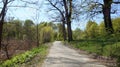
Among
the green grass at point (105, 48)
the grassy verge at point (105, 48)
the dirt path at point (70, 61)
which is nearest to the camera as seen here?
the dirt path at point (70, 61)

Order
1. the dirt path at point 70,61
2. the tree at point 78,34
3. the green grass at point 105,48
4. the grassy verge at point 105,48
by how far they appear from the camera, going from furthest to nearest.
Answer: the tree at point 78,34 < the green grass at point 105,48 < the grassy verge at point 105,48 < the dirt path at point 70,61

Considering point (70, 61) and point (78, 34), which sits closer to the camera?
point (70, 61)

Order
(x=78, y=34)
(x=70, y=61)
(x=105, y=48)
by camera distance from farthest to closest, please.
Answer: (x=78, y=34) → (x=105, y=48) → (x=70, y=61)

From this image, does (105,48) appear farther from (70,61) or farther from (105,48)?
(70,61)

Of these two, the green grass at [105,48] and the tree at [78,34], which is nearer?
the green grass at [105,48]

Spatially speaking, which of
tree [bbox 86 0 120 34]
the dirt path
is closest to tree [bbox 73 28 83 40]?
tree [bbox 86 0 120 34]

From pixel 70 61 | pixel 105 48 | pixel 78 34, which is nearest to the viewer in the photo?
pixel 70 61

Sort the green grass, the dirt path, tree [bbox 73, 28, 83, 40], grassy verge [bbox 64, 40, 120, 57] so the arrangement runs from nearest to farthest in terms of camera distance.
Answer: the dirt path, grassy verge [bbox 64, 40, 120, 57], the green grass, tree [bbox 73, 28, 83, 40]

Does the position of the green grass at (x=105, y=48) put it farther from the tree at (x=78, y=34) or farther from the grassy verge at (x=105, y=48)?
the tree at (x=78, y=34)

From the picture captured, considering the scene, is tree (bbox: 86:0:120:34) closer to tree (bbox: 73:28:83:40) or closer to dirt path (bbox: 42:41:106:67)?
dirt path (bbox: 42:41:106:67)

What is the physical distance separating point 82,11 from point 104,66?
1507cm

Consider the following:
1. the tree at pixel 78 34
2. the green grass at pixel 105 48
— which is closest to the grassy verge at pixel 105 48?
the green grass at pixel 105 48

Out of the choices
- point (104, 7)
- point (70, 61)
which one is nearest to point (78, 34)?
point (104, 7)

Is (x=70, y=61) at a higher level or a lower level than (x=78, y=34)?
higher
